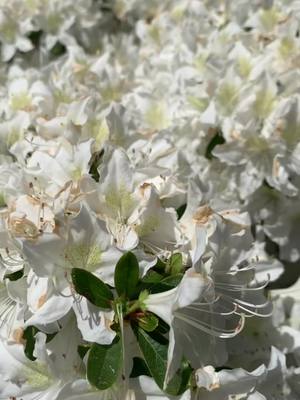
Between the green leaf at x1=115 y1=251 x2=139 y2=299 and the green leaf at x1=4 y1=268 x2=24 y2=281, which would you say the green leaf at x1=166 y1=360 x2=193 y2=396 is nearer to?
the green leaf at x1=115 y1=251 x2=139 y2=299

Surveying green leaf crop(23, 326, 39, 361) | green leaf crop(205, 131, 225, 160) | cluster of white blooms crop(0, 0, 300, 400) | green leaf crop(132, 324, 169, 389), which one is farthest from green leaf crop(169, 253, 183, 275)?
green leaf crop(205, 131, 225, 160)

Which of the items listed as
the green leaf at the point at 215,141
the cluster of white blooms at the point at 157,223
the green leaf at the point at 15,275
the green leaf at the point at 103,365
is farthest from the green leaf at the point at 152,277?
the green leaf at the point at 215,141

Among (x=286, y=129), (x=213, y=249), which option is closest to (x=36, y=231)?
(x=213, y=249)

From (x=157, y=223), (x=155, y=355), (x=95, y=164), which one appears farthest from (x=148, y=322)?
(x=95, y=164)

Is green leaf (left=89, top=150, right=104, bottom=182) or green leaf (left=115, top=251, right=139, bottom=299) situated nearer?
green leaf (left=115, top=251, right=139, bottom=299)

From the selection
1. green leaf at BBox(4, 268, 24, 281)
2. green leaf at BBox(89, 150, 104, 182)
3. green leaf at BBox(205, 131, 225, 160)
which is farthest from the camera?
green leaf at BBox(205, 131, 225, 160)

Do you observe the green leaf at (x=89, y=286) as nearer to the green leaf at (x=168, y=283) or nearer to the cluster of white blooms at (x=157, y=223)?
the cluster of white blooms at (x=157, y=223)
